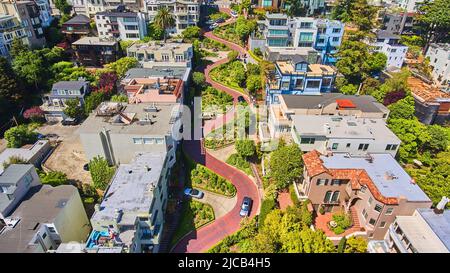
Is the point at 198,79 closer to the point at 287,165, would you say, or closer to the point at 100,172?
the point at 100,172

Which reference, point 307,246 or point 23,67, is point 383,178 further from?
point 23,67

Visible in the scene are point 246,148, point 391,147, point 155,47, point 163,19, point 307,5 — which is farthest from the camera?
point 307,5

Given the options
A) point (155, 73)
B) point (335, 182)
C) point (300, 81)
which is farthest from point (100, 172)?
point (300, 81)

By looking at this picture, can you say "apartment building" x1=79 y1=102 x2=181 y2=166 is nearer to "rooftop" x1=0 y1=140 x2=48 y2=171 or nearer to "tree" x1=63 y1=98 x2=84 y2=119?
"rooftop" x1=0 y1=140 x2=48 y2=171

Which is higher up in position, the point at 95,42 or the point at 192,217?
the point at 95,42

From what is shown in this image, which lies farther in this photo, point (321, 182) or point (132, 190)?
point (321, 182)

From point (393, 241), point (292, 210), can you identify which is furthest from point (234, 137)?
point (393, 241)
